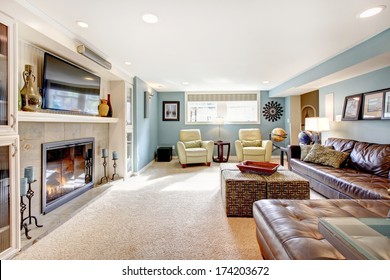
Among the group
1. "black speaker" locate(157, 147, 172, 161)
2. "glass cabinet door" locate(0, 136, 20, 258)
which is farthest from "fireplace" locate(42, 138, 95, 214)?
"black speaker" locate(157, 147, 172, 161)

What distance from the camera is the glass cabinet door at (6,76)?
4.99ft

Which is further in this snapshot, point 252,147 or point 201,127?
point 201,127

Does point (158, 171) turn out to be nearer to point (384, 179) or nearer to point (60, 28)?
point (60, 28)

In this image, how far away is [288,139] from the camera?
6211 millimetres

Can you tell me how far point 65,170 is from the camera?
9.32ft

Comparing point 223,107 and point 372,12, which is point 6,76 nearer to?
point 372,12

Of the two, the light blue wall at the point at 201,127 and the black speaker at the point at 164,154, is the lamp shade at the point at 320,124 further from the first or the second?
the black speaker at the point at 164,154

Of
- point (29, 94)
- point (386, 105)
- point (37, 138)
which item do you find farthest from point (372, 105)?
point (37, 138)

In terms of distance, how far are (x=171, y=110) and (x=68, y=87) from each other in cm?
403

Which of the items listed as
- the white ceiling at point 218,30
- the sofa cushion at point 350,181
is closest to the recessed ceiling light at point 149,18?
the white ceiling at point 218,30

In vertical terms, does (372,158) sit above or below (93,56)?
below

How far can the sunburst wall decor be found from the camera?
6398 millimetres
